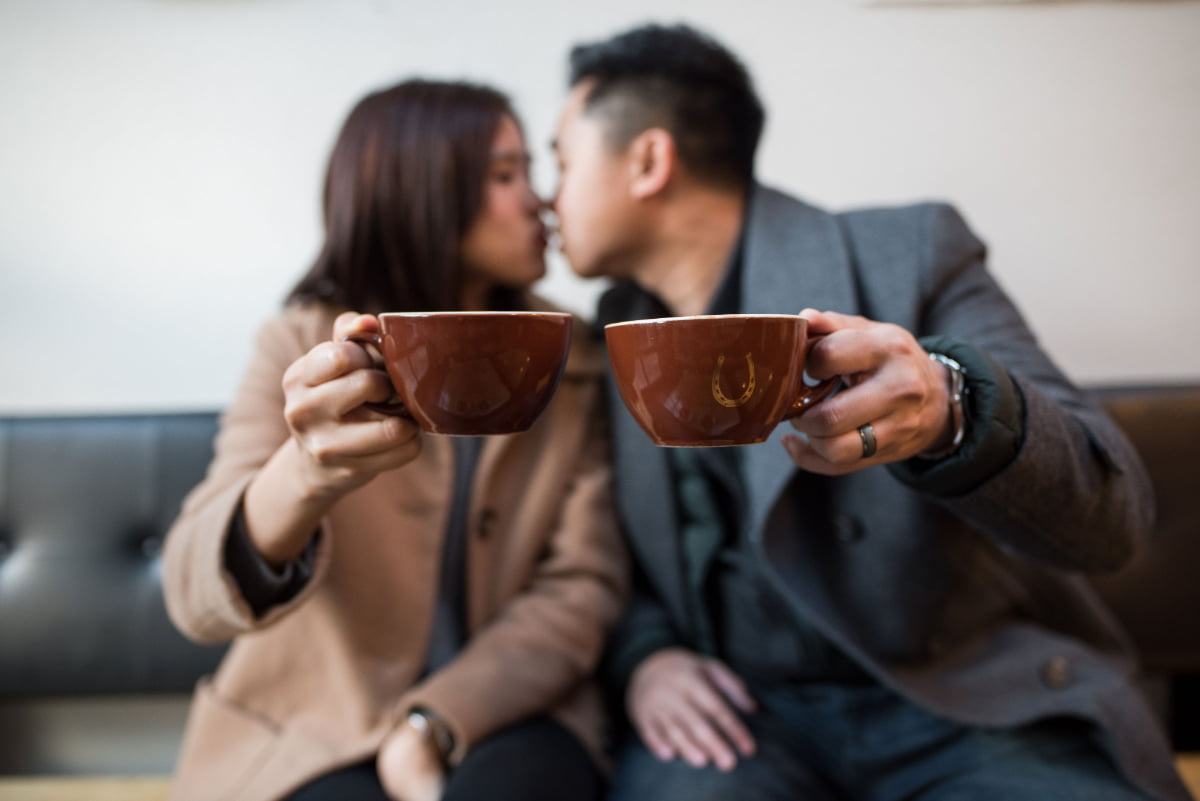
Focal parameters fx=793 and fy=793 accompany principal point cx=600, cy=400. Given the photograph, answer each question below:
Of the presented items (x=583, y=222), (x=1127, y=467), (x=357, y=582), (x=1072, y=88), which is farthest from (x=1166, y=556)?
(x=357, y=582)

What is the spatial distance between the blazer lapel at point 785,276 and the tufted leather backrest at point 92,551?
70 centimetres

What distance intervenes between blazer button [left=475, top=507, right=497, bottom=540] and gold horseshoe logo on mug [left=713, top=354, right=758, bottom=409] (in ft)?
1.65

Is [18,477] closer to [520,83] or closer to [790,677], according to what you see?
[520,83]

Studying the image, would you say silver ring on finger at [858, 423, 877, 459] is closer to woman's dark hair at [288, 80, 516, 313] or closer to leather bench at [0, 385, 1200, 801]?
woman's dark hair at [288, 80, 516, 313]

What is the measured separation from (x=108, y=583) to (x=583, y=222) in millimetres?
732

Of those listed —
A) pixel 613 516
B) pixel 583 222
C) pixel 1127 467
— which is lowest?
pixel 613 516

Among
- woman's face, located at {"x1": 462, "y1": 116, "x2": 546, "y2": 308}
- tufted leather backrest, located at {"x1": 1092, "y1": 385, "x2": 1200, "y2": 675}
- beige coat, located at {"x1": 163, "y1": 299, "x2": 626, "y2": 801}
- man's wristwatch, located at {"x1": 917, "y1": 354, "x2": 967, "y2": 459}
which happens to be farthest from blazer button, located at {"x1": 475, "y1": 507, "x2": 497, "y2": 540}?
tufted leather backrest, located at {"x1": 1092, "y1": 385, "x2": 1200, "y2": 675}

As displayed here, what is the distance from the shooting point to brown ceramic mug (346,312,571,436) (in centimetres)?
38

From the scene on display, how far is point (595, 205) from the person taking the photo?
852mm

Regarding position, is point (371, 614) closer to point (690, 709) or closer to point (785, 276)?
point (690, 709)

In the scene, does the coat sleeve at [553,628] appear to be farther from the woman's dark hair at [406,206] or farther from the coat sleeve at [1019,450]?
the coat sleeve at [1019,450]

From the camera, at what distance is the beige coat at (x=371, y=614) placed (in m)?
0.70

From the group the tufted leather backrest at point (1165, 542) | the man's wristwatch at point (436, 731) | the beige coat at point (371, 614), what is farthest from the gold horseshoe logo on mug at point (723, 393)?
the tufted leather backrest at point (1165, 542)

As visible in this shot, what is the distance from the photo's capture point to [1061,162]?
109 cm
